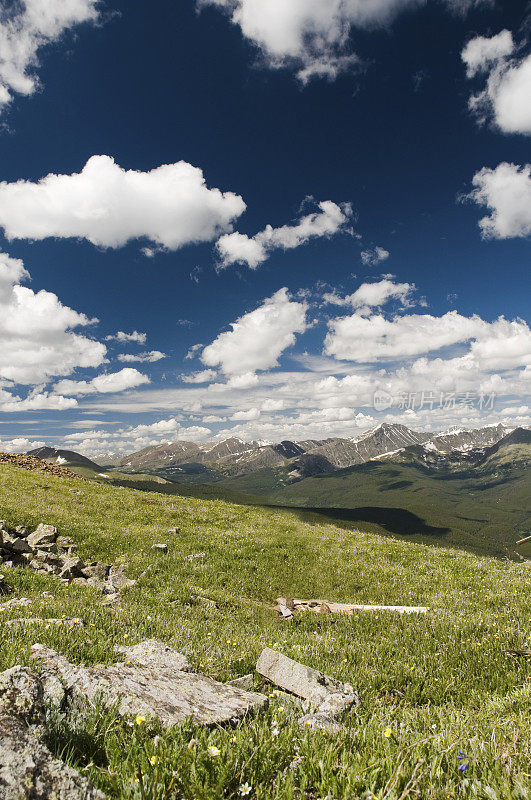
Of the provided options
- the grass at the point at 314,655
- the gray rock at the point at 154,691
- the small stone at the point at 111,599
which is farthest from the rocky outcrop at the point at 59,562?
the gray rock at the point at 154,691

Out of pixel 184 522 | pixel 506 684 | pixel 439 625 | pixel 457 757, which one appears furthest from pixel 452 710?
pixel 184 522

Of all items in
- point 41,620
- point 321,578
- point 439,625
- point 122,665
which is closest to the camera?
point 122,665

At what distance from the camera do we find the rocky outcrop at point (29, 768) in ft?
9.72

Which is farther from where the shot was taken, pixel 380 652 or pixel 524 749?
pixel 380 652

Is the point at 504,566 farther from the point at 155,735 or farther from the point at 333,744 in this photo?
the point at 155,735

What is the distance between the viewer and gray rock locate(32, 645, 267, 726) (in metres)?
4.66

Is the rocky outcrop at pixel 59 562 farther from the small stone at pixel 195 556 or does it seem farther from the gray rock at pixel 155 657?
the gray rock at pixel 155 657

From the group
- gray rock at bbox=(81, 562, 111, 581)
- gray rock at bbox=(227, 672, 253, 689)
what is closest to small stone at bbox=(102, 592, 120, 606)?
gray rock at bbox=(81, 562, 111, 581)

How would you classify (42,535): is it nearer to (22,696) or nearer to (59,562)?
(59,562)

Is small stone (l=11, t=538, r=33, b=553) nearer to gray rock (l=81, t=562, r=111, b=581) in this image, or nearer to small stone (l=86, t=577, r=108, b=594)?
gray rock (l=81, t=562, r=111, b=581)

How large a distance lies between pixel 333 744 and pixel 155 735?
203 centimetres

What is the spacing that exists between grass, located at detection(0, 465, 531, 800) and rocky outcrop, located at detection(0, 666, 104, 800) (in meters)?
0.42

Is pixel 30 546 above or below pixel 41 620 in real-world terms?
below

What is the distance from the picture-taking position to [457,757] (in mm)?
4008
